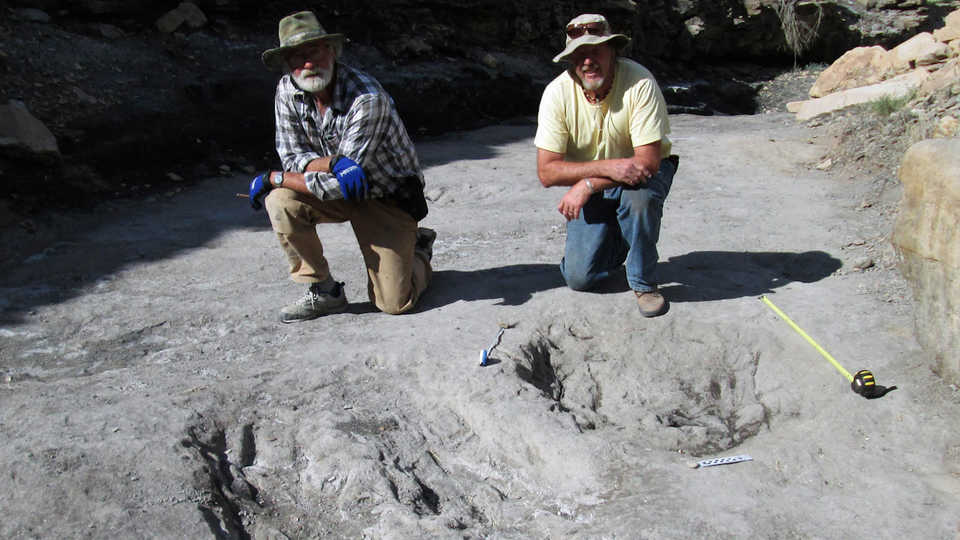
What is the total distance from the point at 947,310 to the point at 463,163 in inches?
187

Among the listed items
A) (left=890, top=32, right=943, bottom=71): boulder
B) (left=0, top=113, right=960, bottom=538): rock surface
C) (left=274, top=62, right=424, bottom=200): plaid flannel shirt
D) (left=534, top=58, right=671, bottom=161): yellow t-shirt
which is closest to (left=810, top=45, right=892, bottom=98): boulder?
(left=890, top=32, right=943, bottom=71): boulder

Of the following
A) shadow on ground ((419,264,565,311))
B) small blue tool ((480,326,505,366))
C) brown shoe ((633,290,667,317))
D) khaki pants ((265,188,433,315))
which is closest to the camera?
small blue tool ((480,326,505,366))

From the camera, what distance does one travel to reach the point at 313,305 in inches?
157

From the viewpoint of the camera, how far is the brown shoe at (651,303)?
375cm

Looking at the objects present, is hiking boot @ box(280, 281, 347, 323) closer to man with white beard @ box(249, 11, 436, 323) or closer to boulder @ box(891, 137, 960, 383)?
man with white beard @ box(249, 11, 436, 323)

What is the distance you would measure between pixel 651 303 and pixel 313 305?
1629 mm

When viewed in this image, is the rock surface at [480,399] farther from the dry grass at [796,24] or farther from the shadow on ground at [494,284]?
the dry grass at [796,24]

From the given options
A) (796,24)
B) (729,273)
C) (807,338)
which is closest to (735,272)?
(729,273)

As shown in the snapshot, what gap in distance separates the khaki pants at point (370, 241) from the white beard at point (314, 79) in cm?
50

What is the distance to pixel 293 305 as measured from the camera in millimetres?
3982

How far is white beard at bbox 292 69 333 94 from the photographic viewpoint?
368 cm

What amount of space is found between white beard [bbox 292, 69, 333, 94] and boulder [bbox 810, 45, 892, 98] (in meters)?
6.61

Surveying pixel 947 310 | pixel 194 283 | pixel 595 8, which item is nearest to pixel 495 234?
pixel 194 283

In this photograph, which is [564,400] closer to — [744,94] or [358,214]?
[358,214]
